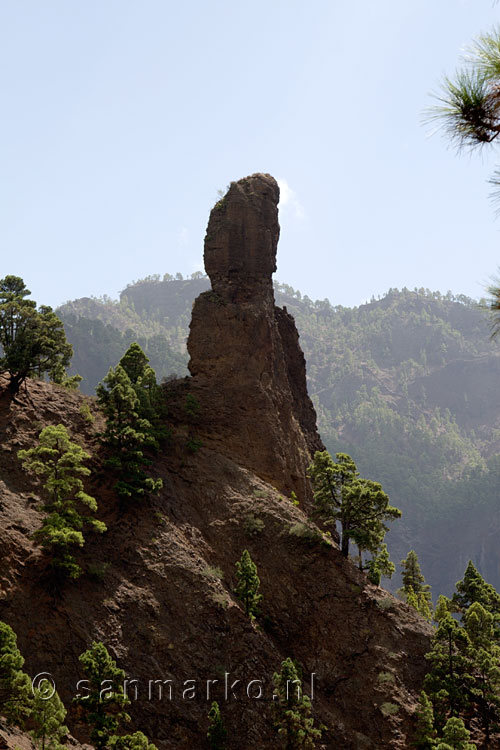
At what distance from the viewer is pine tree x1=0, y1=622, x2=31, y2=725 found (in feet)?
81.5

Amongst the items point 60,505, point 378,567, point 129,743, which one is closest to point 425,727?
point 378,567

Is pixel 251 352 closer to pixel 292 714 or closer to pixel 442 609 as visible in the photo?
pixel 442 609

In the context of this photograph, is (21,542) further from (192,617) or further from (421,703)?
(421,703)

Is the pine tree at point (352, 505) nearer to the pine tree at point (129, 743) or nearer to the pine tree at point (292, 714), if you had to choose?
the pine tree at point (292, 714)

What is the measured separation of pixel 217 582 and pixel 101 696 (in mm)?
12186

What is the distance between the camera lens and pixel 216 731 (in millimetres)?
31641

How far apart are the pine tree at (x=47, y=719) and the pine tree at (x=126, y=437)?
15667 mm

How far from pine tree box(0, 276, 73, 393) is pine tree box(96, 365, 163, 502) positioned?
514 cm

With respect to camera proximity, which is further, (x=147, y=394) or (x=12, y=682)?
(x=147, y=394)

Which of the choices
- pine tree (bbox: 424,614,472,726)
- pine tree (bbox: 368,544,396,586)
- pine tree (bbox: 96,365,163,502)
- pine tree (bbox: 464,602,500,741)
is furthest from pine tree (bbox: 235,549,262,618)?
pine tree (bbox: 464,602,500,741)

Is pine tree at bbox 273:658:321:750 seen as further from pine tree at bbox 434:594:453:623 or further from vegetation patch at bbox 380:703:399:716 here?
pine tree at bbox 434:594:453:623

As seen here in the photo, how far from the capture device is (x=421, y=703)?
35.8 m

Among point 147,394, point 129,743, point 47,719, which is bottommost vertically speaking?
point 129,743

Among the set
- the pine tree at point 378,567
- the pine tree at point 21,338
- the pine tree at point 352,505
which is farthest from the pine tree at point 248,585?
the pine tree at point 21,338
